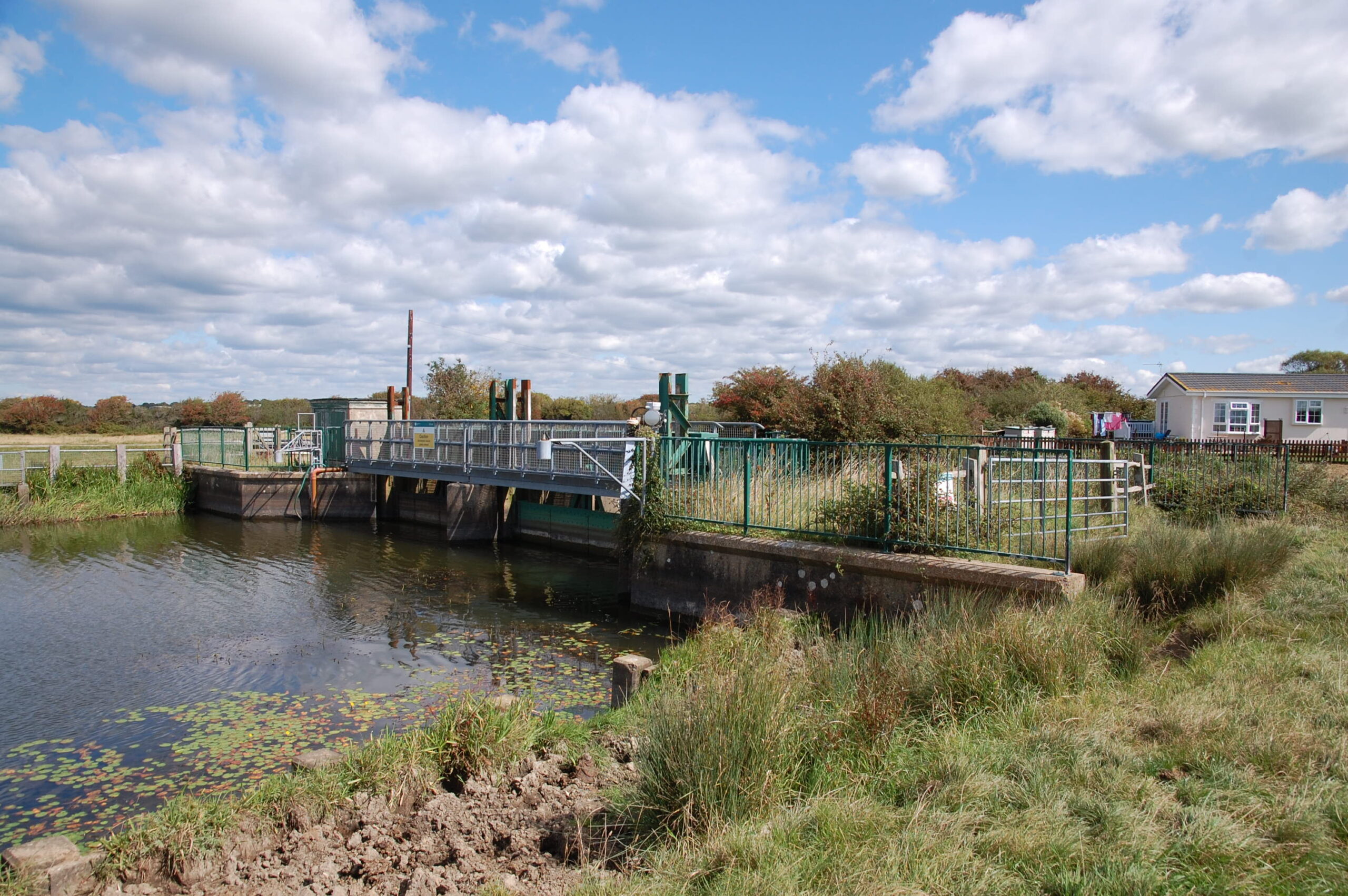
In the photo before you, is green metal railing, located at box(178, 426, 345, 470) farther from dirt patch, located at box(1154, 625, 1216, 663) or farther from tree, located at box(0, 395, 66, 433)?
tree, located at box(0, 395, 66, 433)

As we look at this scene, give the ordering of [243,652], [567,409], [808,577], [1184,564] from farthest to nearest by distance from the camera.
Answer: [567,409], [243,652], [808,577], [1184,564]

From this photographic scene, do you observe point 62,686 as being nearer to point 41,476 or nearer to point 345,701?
point 345,701

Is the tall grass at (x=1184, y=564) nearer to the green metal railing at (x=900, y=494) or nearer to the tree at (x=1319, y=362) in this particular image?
the green metal railing at (x=900, y=494)

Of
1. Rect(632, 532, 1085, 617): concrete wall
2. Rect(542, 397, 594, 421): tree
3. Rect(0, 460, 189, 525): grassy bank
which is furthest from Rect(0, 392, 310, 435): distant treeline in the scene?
Rect(632, 532, 1085, 617): concrete wall

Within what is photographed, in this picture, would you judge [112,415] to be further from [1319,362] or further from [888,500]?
[1319,362]

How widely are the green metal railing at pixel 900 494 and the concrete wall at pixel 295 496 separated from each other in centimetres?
1578

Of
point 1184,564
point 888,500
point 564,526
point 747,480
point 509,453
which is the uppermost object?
point 509,453

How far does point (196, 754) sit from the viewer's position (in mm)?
6902

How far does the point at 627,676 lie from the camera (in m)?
7.12

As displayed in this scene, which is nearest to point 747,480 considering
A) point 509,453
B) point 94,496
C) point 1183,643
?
point 1183,643

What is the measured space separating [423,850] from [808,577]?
6395 millimetres

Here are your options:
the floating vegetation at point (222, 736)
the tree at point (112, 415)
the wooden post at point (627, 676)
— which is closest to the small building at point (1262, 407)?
the floating vegetation at point (222, 736)

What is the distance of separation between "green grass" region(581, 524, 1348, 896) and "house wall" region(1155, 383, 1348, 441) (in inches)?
1347

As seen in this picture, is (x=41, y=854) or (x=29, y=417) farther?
(x=29, y=417)
